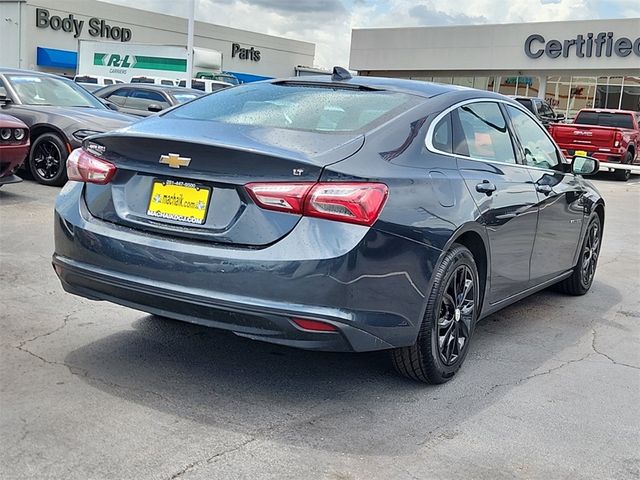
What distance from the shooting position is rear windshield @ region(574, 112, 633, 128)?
20.2m

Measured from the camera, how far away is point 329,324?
3.40m

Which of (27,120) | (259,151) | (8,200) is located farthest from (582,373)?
(27,120)

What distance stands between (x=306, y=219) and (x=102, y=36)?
51.4 meters

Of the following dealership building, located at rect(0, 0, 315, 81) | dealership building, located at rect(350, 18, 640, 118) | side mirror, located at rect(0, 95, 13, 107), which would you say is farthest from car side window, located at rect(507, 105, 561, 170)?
dealership building, located at rect(0, 0, 315, 81)

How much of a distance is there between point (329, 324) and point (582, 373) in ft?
6.35

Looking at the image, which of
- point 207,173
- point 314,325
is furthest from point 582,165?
point 207,173

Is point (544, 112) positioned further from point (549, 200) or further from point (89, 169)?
point (89, 169)

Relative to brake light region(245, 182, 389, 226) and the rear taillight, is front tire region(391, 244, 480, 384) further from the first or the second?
the rear taillight

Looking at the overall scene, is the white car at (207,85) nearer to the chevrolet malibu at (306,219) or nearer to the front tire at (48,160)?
the front tire at (48,160)

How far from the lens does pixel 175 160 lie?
360 centimetres

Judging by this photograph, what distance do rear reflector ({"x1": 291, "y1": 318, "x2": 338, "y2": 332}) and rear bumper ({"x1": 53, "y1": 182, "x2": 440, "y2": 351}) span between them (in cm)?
2

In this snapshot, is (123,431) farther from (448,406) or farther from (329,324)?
(448,406)

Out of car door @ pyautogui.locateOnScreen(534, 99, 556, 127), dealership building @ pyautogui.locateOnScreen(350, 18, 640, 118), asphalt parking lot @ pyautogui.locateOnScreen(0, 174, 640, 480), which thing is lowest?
asphalt parking lot @ pyautogui.locateOnScreen(0, 174, 640, 480)

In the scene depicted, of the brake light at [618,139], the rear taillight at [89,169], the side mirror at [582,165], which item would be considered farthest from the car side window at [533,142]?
the brake light at [618,139]
